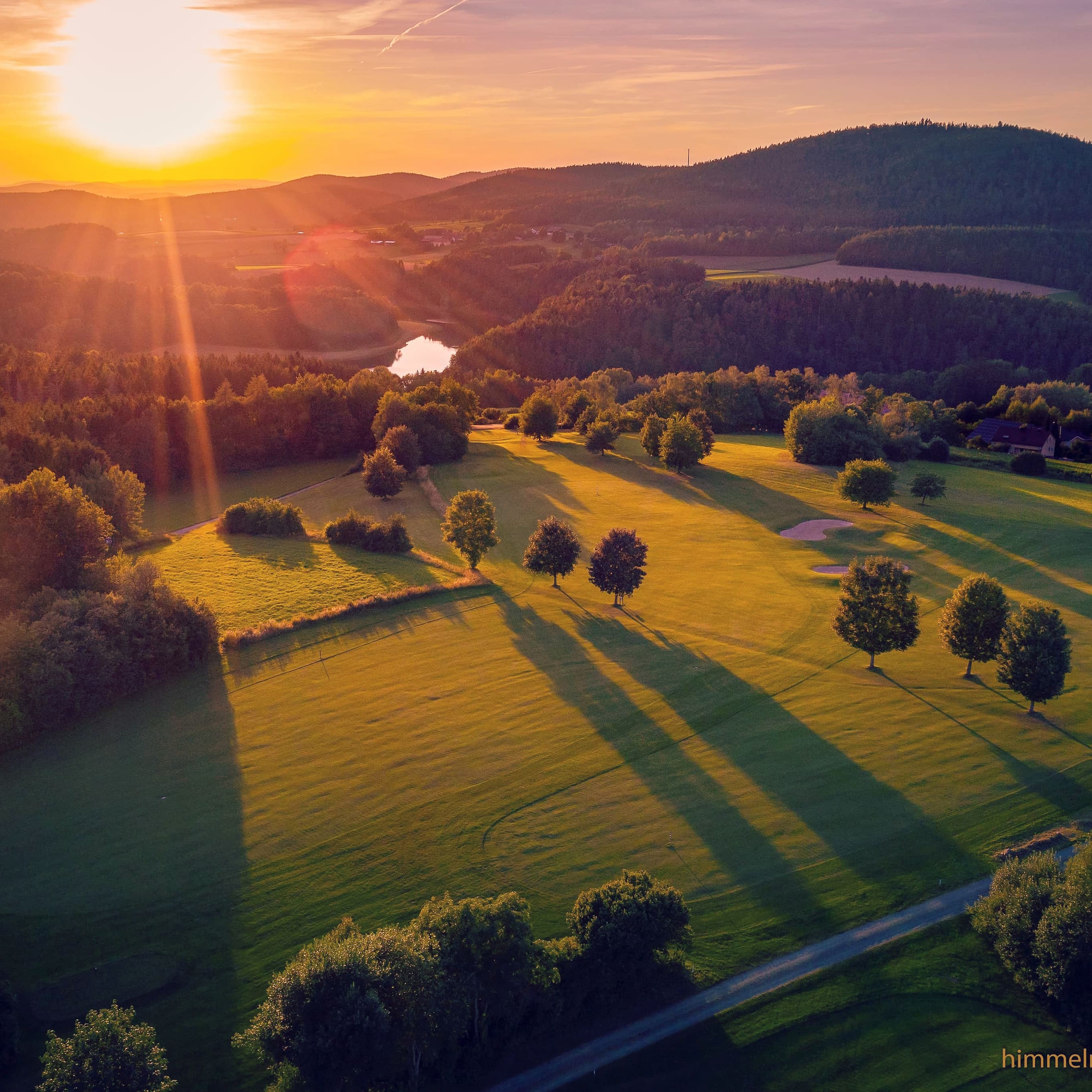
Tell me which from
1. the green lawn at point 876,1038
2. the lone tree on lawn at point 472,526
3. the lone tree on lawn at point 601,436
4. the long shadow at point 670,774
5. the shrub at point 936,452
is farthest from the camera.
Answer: the lone tree on lawn at point 601,436

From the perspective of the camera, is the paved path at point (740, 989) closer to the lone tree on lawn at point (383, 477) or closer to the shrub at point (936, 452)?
the lone tree on lawn at point (383, 477)

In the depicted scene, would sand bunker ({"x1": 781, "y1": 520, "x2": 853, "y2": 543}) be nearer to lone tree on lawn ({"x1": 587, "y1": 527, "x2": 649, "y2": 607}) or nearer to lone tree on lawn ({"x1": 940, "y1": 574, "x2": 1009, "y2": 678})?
lone tree on lawn ({"x1": 587, "y1": 527, "x2": 649, "y2": 607})

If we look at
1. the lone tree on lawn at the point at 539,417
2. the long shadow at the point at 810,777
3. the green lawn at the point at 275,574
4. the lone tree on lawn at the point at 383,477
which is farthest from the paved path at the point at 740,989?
the lone tree on lawn at the point at 539,417

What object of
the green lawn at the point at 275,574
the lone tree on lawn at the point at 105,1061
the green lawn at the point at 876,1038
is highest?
the lone tree on lawn at the point at 105,1061

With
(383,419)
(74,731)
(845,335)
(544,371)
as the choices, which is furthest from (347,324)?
(74,731)

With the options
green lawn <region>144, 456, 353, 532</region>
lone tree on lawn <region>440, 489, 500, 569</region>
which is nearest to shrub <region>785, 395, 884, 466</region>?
lone tree on lawn <region>440, 489, 500, 569</region>

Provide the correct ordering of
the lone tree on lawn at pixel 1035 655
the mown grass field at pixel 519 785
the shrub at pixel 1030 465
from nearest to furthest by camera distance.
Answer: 1. the mown grass field at pixel 519 785
2. the lone tree on lawn at pixel 1035 655
3. the shrub at pixel 1030 465
